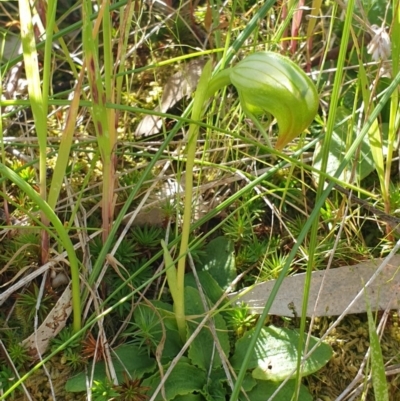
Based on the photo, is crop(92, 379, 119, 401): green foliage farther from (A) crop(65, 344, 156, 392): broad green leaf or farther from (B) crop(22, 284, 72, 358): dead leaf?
(B) crop(22, 284, 72, 358): dead leaf

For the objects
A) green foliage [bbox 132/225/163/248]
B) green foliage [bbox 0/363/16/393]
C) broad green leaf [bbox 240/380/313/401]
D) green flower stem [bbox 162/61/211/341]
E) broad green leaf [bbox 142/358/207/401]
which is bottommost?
broad green leaf [bbox 240/380/313/401]

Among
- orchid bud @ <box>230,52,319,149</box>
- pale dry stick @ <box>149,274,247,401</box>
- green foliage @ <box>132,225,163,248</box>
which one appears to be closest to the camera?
orchid bud @ <box>230,52,319,149</box>

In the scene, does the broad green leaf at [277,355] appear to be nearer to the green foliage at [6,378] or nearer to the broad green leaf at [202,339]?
the broad green leaf at [202,339]

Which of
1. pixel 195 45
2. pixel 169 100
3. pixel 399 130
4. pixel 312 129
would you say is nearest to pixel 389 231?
pixel 399 130

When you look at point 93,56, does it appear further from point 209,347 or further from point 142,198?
point 209,347

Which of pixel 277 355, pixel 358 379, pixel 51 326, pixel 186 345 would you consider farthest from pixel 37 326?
pixel 358 379

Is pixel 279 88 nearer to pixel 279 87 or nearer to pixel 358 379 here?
pixel 279 87

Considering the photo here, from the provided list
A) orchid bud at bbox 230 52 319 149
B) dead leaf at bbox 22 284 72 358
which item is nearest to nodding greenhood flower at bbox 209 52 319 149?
orchid bud at bbox 230 52 319 149
